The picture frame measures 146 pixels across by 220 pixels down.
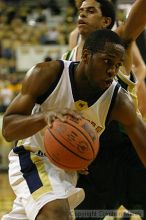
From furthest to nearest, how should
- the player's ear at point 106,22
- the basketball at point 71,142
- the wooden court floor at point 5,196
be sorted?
1. the wooden court floor at point 5,196
2. the player's ear at point 106,22
3. the basketball at point 71,142

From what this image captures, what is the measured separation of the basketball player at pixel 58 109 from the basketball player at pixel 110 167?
660 millimetres

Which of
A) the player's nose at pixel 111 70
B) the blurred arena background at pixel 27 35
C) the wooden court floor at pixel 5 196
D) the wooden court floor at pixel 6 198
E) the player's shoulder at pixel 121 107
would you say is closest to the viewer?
the player's nose at pixel 111 70

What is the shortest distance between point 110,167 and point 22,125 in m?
1.29

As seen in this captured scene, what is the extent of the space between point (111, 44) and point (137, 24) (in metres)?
0.66

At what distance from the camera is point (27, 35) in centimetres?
1462

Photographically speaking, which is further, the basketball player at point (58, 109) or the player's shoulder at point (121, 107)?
the player's shoulder at point (121, 107)

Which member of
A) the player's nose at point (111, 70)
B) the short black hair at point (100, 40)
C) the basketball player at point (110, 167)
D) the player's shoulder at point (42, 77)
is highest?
the short black hair at point (100, 40)

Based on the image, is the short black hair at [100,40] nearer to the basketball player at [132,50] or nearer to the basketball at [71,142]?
the basketball at [71,142]

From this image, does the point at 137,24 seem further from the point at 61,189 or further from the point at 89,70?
the point at 61,189

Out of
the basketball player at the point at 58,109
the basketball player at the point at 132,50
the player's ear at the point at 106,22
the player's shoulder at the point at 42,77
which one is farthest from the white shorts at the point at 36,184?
the player's ear at the point at 106,22

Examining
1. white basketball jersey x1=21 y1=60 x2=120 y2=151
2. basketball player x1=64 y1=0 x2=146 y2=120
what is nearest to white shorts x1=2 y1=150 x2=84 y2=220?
white basketball jersey x1=21 y1=60 x2=120 y2=151

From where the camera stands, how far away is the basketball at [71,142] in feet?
9.42

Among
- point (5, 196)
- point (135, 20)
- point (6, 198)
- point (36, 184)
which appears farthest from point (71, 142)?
point (5, 196)

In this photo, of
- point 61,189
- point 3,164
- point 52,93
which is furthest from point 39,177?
point 3,164
